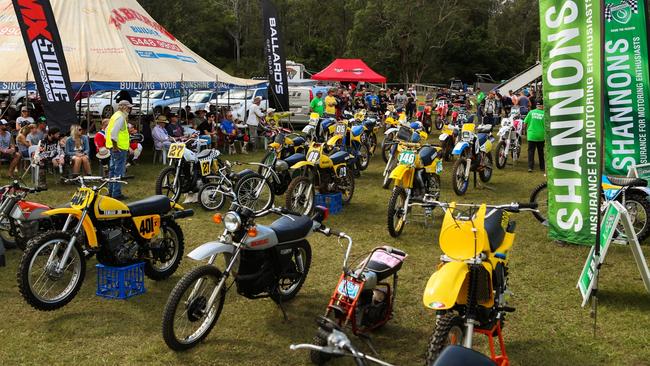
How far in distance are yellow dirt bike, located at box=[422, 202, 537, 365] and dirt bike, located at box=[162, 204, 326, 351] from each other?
4.56 feet

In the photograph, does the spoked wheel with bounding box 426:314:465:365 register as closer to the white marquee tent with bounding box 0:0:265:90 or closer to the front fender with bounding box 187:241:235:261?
the front fender with bounding box 187:241:235:261

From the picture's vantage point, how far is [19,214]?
6.19 m

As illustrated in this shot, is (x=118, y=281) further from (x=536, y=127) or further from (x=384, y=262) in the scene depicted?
(x=536, y=127)

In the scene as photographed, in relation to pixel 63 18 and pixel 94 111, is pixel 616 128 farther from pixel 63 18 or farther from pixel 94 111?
pixel 94 111

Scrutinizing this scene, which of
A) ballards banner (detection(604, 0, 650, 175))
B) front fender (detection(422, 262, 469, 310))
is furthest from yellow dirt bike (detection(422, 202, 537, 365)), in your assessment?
ballards banner (detection(604, 0, 650, 175))

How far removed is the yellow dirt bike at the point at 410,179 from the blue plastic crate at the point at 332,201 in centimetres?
123

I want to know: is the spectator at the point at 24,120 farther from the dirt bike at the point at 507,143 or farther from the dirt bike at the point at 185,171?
the dirt bike at the point at 507,143

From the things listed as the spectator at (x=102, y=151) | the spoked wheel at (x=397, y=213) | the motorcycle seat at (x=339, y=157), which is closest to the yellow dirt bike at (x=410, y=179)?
the spoked wheel at (x=397, y=213)

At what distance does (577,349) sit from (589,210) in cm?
233

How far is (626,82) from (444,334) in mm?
6011

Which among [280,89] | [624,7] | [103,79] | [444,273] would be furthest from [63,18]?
[444,273]

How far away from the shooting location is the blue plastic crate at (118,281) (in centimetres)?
539

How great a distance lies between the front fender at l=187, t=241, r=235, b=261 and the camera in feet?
14.0

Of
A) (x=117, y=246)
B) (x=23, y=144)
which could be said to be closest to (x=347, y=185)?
(x=117, y=246)
